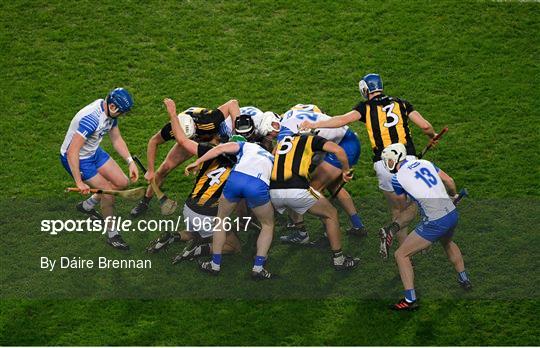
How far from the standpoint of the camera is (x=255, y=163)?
13773 millimetres

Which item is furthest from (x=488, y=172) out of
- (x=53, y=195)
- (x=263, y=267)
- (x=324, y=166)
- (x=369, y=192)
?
(x=53, y=195)

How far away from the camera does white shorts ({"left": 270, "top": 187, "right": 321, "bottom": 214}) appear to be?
45.0 feet

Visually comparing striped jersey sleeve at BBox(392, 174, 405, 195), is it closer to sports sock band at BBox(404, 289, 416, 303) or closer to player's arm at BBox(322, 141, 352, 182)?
player's arm at BBox(322, 141, 352, 182)

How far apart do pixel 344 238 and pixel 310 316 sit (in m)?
1.86

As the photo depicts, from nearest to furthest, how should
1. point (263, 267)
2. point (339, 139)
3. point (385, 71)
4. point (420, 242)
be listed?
1. point (420, 242)
2. point (263, 267)
3. point (339, 139)
4. point (385, 71)

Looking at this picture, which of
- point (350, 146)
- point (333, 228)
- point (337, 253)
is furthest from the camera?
point (350, 146)

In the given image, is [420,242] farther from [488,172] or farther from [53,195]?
[53,195]

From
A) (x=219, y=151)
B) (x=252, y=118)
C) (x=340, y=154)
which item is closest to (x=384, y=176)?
(x=340, y=154)

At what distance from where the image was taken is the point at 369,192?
15.7 meters

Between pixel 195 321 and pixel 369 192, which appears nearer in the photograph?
pixel 195 321

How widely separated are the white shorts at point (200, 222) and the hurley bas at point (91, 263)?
29.4 inches

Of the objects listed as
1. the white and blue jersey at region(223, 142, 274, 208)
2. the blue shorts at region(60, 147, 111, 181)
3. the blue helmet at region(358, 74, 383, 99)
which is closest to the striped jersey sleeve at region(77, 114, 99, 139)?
the blue shorts at region(60, 147, 111, 181)

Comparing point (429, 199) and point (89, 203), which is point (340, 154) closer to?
point (429, 199)

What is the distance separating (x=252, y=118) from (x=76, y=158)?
2350 mm
